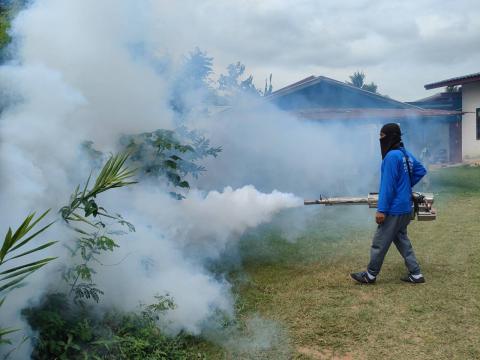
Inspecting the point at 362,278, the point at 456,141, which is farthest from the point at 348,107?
the point at 362,278

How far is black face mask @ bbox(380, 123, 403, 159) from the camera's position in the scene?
16.0ft

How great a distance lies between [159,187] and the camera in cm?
477

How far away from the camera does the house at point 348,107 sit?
12.4 meters

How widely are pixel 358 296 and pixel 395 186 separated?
120cm

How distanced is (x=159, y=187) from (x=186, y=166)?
0.53 metres

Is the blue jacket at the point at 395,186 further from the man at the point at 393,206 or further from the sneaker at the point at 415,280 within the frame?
the sneaker at the point at 415,280

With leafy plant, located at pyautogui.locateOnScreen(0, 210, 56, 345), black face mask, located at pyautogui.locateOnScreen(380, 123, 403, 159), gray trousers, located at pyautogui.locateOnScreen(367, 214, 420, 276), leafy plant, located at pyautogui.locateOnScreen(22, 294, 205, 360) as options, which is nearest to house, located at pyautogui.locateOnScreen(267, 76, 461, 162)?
black face mask, located at pyautogui.locateOnScreen(380, 123, 403, 159)

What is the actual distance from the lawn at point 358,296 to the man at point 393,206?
172 mm

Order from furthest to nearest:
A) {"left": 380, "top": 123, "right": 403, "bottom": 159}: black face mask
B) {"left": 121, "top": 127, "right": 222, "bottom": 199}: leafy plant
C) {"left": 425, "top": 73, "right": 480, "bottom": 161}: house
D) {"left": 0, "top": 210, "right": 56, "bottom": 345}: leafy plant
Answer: {"left": 425, "top": 73, "right": 480, "bottom": 161}: house < {"left": 380, "top": 123, "right": 403, "bottom": 159}: black face mask < {"left": 121, "top": 127, "right": 222, "bottom": 199}: leafy plant < {"left": 0, "top": 210, "right": 56, "bottom": 345}: leafy plant

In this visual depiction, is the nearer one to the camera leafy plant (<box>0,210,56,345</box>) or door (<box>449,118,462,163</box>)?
leafy plant (<box>0,210,56,345</box>)

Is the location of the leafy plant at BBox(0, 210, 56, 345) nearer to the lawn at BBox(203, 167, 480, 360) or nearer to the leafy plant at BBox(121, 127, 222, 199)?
the lawn at BBox(203, 167, 480, 360)

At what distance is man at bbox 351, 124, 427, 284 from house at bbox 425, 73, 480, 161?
52.7ft

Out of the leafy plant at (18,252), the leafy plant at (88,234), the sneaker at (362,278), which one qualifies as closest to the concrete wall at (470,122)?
the sneaker at (362,278)

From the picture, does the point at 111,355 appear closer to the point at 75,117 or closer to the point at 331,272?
the point at 75,117
